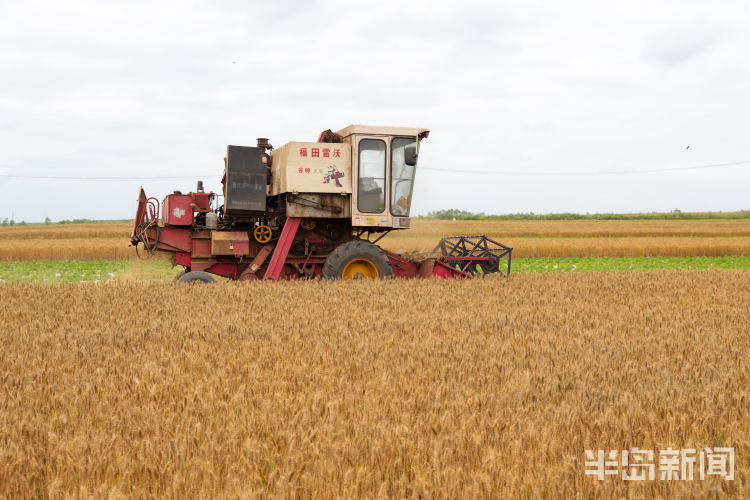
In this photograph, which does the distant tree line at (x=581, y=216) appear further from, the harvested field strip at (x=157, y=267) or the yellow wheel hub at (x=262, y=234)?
the yellow wheel hub at (x=262, y=234)

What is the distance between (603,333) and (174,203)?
802cm

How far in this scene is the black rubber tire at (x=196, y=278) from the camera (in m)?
10.4

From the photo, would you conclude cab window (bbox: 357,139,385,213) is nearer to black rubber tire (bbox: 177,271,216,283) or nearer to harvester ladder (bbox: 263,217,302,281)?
harvester ladder (bbox: 263,217,302,281)

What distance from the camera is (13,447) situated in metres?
2.94

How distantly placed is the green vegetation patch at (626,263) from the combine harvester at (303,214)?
416 inches

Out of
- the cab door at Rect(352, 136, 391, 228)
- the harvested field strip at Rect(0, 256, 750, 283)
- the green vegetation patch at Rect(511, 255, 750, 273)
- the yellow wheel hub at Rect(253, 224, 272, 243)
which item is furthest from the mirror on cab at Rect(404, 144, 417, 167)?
the green vegetation patch at Rect(511, 255, 750, 273)

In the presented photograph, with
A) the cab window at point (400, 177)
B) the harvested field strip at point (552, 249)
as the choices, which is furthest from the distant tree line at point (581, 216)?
the cab window at point (400, 177)

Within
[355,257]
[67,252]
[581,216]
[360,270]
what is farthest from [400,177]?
[581,216]

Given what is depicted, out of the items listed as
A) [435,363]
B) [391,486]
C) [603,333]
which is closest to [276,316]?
[435,363]

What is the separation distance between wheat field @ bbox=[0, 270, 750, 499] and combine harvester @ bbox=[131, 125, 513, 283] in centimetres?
341

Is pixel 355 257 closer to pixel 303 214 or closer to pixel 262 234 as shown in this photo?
pixel 303 214

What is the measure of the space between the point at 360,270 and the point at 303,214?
4.79 ft

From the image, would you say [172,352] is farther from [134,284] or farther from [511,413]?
[134,284]

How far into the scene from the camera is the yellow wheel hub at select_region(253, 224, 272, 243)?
36.7ft
